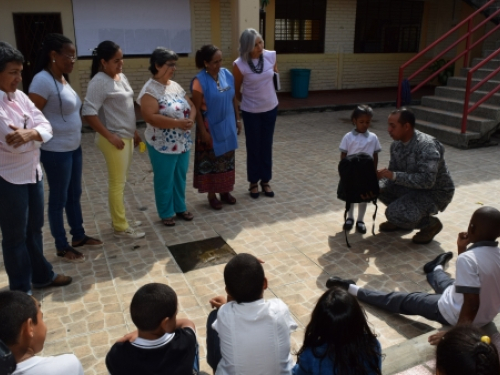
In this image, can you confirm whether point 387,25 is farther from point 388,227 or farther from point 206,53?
point 388,227

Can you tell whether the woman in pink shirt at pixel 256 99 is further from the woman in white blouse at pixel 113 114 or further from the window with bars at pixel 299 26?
the window with bars at pixel 299 26

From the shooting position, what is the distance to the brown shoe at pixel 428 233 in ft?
13.8

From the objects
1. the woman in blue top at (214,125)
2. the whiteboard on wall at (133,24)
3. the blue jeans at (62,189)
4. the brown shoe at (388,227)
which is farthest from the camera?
the whiteboard on wall at (133,24)

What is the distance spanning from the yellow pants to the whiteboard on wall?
752 centimetres

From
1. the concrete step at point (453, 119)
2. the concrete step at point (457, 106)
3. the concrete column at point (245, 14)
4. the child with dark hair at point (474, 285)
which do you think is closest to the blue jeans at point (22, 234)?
the child with dark hair at point (474, 285)

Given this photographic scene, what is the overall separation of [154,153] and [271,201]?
1.54 meters

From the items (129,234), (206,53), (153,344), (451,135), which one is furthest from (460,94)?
(153,344)

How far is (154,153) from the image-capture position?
14.4 ft

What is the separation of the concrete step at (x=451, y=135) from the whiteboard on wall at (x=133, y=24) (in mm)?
6382

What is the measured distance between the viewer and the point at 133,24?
36.1ft

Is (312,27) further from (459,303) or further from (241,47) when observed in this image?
(459,303)

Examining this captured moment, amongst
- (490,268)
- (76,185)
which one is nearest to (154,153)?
(76,185)

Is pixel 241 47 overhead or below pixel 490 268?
overhead

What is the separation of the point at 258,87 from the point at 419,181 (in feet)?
6.74
